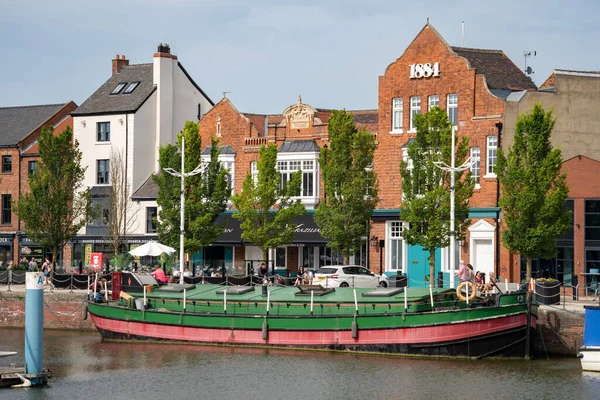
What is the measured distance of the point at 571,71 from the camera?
58.0 meters

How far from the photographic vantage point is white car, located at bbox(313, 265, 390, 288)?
177 feet

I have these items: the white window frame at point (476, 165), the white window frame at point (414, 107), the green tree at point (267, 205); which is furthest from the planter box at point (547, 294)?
the green tree at point (267, 205)

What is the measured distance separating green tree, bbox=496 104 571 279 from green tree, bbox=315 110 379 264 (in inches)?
345

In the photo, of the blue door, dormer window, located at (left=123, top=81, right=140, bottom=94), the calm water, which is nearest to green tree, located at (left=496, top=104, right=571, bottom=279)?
the blue door

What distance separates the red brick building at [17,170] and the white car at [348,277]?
28.9 metres

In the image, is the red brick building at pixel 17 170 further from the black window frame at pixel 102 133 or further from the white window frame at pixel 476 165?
the white window frame at pixel 476 165

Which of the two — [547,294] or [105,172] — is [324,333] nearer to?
[547,294]

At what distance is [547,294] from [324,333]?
9138 mm

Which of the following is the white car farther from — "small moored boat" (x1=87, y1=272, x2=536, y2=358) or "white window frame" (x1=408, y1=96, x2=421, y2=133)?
"white window frame" (x1=408, y1=96, x2=421, y2=133)

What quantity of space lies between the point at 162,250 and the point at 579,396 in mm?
27640

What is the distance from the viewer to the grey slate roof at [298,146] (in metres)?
64.2

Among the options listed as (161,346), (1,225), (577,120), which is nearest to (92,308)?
(161,346)

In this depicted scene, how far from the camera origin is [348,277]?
54.7 metres

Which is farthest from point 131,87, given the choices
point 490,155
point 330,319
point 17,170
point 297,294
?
point 330,319
